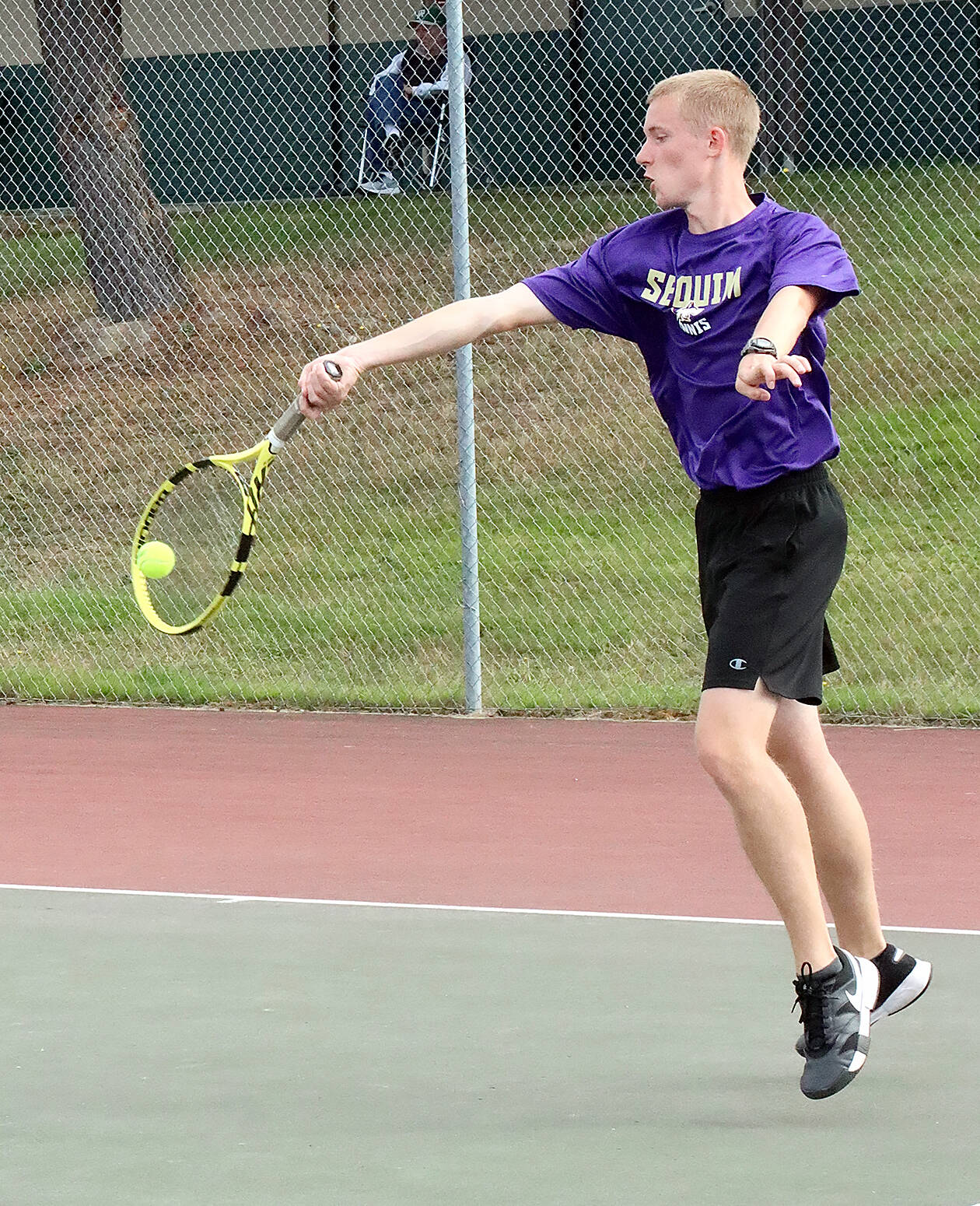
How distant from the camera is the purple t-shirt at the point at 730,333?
3.81 metres

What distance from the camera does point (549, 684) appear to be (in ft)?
28.7

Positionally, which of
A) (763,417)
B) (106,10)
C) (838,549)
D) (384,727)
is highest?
(106,10)

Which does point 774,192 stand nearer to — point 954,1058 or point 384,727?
point 384,727

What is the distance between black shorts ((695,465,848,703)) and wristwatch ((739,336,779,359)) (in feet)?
1.37

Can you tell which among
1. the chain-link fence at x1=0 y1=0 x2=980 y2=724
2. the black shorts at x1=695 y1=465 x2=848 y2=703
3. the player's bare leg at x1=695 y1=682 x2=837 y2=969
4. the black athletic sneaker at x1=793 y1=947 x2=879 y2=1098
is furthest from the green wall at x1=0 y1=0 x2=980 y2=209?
the black athletic sneaker at x1=793 y1=947 x2=879 y2=1098

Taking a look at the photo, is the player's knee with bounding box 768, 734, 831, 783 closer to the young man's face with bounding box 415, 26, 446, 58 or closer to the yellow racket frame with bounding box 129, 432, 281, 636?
the yellow racket frame with bounding box 129, 432, 281, 636

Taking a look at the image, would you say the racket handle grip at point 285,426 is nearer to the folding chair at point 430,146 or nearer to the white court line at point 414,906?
the white court line at point 414,906

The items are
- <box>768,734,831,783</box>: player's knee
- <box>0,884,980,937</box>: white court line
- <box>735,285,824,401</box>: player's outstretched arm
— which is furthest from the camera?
<box>0,884,980,937</box>: white court line

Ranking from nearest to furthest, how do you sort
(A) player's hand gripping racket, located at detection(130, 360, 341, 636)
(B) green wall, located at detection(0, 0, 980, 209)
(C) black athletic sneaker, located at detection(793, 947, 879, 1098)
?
(C) black athletic sneaker, located at detection(793, 947, 879, 1098), (A) player's hand gripping racket, located at detection(130, 360, 341, 636), (B) green wall, located at detection(0, 0, 980, 209)

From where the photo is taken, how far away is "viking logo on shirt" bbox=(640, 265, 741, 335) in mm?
3824

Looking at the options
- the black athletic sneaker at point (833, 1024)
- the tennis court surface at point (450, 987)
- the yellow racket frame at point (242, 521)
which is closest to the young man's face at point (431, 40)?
the tennis court surface at point (450, 987)

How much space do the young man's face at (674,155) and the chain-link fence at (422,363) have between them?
4.53 metres

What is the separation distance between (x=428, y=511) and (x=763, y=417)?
24.2ft

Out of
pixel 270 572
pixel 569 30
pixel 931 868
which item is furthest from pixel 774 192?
pixel 931 868
